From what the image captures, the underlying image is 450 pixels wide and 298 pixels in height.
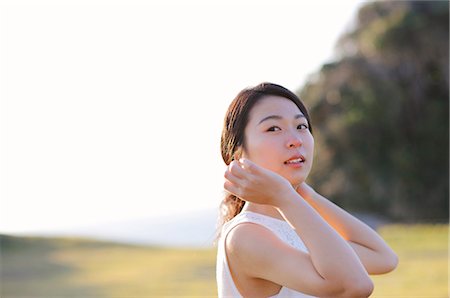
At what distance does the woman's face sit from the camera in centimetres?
185

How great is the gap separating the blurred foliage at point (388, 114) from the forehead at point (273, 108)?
1650 cm

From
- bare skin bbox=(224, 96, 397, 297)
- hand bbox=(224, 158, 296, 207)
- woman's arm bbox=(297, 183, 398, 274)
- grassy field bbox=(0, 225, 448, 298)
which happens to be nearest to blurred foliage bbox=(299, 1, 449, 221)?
grassy field bbox=(0, 225, 448, 298)

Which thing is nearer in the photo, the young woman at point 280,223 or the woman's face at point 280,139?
the young woman at point 280,223

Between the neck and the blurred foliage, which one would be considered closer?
the neck

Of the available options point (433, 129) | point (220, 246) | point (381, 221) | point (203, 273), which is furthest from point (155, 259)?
point (220, 246)

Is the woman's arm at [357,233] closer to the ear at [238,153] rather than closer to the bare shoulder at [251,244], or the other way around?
the ear at [238,153]

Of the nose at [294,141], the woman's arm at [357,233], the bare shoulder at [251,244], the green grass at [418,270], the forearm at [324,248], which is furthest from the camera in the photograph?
the green grass at [418,270]

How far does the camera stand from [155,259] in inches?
510

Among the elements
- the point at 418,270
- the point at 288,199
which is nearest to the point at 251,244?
the point at 288,199

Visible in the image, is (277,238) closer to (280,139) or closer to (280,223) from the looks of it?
(280,223)

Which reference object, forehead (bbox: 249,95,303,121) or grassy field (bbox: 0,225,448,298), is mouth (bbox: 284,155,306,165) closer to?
forehead (bbox: 249,95,303,121)

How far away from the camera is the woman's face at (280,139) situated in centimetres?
185

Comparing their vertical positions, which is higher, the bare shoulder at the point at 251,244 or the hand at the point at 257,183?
the hand at the point at 257,183

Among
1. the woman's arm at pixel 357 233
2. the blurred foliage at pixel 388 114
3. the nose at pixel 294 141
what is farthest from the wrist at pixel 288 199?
the blurred foliage at pixel 388 114
